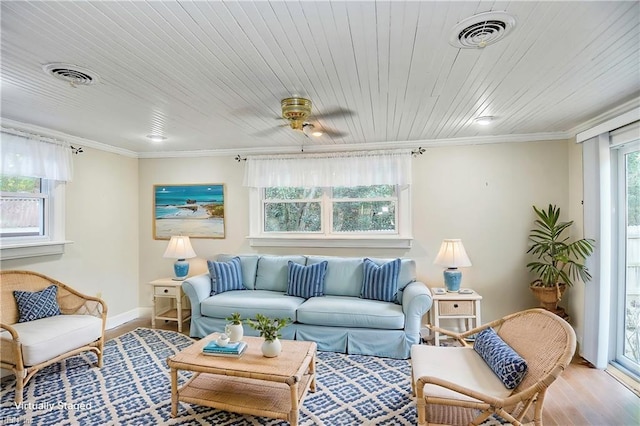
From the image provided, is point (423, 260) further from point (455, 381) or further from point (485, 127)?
point (455, 381)

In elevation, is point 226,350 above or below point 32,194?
below

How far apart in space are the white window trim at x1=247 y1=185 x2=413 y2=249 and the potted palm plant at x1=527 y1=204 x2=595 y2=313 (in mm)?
1382

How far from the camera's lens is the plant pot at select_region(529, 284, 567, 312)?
136 inches

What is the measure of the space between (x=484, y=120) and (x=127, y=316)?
4936mm

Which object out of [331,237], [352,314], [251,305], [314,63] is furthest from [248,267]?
[314,63]

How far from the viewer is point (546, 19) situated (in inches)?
62.1

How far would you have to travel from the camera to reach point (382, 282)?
3727 millimetres

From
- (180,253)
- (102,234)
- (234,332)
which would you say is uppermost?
(102,234)

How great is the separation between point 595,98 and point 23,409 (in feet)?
16.0

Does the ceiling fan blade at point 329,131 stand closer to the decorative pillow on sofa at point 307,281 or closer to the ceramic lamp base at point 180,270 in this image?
the decorative pillow on sofa at point 307,281

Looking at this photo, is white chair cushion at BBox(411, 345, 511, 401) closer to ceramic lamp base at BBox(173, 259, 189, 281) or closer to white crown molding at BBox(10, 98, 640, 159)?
white crown molding at BBox(10, 98, 640, 159)

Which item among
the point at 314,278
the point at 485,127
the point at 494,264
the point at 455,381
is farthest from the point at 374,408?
the point at 485,127

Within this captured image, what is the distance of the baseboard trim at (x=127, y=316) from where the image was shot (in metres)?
4.34

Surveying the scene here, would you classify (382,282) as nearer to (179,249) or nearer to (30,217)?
(179,249)
